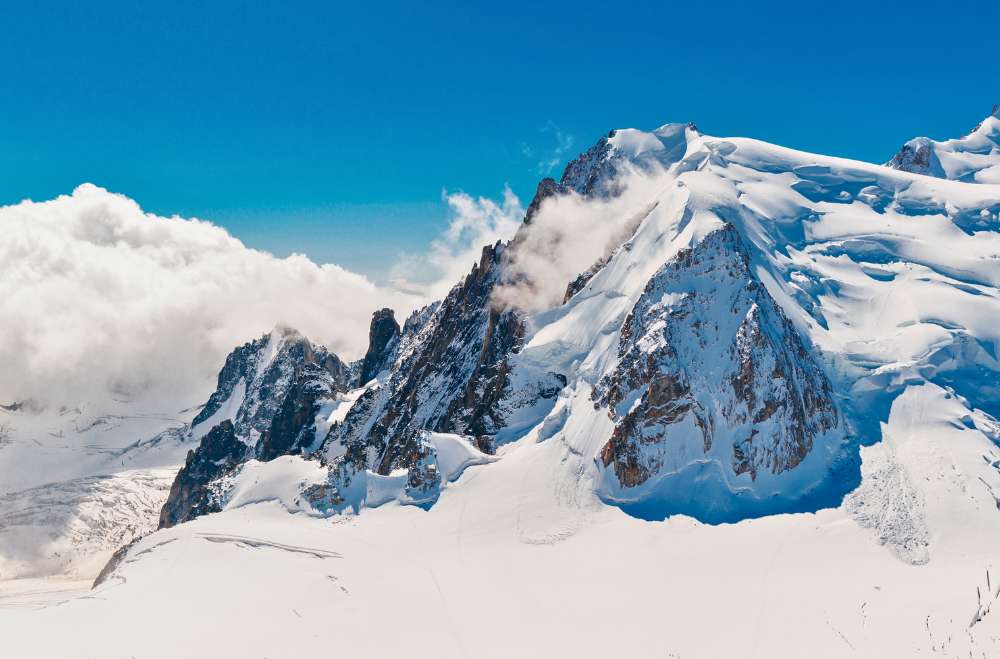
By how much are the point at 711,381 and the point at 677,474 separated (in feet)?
45.4

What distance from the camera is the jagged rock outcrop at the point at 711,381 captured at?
9856 centimetres

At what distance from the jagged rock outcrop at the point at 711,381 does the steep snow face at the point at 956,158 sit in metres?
88.1

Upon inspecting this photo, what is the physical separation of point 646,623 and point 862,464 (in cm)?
4425

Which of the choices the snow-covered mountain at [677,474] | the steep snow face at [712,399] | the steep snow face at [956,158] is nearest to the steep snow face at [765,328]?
the steep snow face at [712,399]

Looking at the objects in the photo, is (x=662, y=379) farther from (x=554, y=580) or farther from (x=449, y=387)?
(x=449, y=387)

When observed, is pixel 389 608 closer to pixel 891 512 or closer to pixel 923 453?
pixel 891 512

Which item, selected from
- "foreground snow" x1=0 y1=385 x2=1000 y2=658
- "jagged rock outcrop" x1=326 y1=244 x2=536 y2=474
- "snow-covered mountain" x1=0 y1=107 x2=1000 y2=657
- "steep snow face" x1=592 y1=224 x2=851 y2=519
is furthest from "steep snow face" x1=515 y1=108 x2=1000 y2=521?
"jagged rock outcrop" x1=326 y1=244 x2=536 y2=474

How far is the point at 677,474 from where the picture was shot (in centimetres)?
9762

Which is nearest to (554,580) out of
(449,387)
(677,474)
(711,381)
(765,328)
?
(677,474)

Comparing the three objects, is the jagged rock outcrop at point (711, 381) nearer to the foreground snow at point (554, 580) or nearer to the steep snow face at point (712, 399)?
the steep snow face at point (712, 399)

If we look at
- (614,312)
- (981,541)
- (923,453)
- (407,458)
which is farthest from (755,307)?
(407,458)

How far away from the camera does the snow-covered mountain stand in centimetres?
7575

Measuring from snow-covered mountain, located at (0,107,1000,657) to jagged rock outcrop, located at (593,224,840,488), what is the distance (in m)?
0.33

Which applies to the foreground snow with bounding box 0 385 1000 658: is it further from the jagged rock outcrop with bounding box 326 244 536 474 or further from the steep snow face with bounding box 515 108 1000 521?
the jagged rock outcrop with bounding box 326 244 536 474
